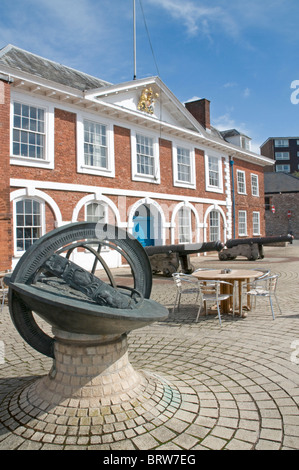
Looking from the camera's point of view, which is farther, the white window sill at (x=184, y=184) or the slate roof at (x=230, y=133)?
the slate roof at (x=230, y=133)

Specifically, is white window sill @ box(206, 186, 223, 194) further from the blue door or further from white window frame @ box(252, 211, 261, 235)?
the blue door

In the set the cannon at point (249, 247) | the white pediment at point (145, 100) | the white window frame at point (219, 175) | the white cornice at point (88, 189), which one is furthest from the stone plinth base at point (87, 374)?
the white window frame at point (219, 175)

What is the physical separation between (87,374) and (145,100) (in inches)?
632

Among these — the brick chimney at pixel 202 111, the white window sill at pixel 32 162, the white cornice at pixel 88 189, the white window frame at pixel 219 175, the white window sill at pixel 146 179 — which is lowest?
the white cornice at pixel 88 189

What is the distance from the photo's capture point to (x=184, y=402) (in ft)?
10.6

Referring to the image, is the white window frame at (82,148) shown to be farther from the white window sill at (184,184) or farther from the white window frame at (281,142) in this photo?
the white window frame at (281,142)

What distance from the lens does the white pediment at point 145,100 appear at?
1520 cm

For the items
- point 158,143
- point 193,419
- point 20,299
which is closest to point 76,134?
point 158,143

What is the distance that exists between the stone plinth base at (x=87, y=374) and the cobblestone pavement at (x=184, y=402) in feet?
0.33

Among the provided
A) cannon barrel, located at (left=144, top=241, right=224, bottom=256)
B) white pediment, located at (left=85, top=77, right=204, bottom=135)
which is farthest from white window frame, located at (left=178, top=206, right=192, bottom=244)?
cannon barrel, located at (left=144, top=241, right=224, bottom=256)

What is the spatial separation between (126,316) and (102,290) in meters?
0.40

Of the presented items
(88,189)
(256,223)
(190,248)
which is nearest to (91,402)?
(190,248)

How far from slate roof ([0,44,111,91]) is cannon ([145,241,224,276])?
7863 mm

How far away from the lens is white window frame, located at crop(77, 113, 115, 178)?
14117 millimetres
